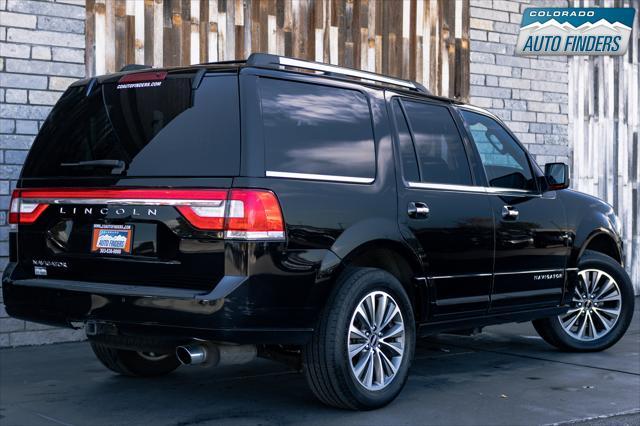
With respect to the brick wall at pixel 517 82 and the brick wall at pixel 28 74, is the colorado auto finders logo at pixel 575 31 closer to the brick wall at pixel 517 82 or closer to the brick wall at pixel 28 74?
the brick wall at pixel 517 82

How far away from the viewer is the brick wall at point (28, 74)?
834 centimetres

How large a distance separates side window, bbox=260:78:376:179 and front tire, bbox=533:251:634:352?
290cm

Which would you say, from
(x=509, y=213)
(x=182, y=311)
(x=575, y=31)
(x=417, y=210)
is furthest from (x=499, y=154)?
(x=575, y=31)

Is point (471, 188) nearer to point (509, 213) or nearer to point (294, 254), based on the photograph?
point (509, 213)

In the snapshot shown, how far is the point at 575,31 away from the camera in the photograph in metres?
13.2

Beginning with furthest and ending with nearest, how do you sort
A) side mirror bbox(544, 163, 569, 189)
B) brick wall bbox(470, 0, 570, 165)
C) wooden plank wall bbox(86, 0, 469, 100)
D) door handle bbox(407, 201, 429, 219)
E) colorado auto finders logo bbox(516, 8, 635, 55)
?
1. colorado auto finders logo bbox(516, 8, 635, 55)
2. brick wall bbox(470, 0, 570, 165)
3. wooden plank wall bbox(86, 0, 469, 100)
4. side mirror bbox(544, 163, 569, 189)
5. door handle bbox(407, 201, 429, 219)

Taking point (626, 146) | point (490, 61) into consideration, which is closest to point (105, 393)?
point (490, 61)

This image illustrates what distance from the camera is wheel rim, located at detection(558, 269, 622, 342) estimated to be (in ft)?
27.2

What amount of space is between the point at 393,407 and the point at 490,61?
22.5 feet

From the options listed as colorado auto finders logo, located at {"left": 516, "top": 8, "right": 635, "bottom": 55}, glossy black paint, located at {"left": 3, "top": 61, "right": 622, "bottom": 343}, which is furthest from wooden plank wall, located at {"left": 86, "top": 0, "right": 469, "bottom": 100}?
glossy black paint, located at {"left": 3, "top": 61, "right": 622, "bottom": 343}

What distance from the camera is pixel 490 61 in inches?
477

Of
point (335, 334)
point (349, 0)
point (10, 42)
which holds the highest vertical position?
point (349, 0)

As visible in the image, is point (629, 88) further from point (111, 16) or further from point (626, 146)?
point (111, 16)

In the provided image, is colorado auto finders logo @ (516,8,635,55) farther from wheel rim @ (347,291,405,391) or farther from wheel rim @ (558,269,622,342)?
wheel rim @ (347,291,405,391)
